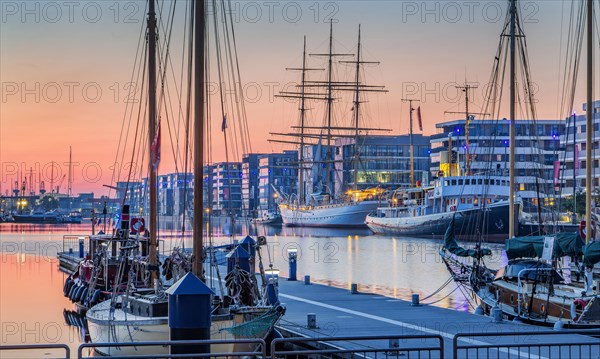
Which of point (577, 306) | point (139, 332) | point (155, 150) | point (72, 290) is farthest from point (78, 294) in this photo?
point (577, 306)

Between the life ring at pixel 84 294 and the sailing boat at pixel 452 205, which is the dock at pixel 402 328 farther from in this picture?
the sailing boat at pixel 452 205

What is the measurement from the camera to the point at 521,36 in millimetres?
→ 54062

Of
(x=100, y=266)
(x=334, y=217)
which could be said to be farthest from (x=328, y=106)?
(x=100, y=266)

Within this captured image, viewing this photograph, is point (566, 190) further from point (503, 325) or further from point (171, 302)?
point (171, 302)

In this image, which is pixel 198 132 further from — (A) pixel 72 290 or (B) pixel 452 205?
(B) pixel 452 205

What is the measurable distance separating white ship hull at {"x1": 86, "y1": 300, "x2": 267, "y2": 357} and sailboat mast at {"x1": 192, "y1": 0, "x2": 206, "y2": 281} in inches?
69.0

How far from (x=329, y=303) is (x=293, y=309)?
2151 mm

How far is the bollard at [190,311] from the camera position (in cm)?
1939

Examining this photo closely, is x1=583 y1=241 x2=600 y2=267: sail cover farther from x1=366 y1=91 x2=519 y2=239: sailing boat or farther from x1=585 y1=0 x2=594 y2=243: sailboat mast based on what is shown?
x1=366 y1=91 x2=519 y2=239: sailing boat

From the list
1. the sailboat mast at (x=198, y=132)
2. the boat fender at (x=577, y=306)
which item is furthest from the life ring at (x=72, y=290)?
the boat fender at (x=577, y=306)

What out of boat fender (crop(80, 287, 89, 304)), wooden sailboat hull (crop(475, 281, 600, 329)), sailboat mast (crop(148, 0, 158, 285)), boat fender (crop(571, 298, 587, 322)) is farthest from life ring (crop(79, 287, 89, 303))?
boat fender (crop(571, 298, 587, 322))

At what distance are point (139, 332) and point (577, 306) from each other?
1362cm

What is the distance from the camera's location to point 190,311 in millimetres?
19484

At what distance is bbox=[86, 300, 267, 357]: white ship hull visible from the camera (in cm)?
2636
